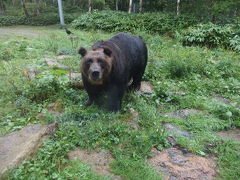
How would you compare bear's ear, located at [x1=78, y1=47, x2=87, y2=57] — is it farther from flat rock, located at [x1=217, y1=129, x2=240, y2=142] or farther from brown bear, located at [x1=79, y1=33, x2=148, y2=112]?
flat rock, located at [x1=217, y1=129, x2=240, y2=142]

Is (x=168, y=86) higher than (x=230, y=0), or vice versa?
(x=230, y=0)

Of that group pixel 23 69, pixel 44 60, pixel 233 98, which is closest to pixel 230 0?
pixel 233 98

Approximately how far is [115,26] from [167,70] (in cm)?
876

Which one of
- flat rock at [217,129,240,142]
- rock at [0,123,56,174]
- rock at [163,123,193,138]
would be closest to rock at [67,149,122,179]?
rock at [0,123,56,174]

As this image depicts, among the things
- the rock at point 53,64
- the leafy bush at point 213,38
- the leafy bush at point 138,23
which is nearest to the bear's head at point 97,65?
the rock at point 53,64

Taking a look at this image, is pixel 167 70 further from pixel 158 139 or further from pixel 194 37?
pixel 194 37

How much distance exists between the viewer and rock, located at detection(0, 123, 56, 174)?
8.77 ft

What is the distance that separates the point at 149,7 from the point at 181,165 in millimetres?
21918

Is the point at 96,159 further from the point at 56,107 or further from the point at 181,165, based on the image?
the point at 56,107

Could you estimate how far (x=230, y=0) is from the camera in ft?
38.7

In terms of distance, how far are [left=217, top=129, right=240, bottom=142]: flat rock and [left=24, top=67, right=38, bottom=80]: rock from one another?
4017 millimetres

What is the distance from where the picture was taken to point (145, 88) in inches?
218

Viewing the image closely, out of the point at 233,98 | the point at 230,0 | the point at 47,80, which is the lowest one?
the point at 233,98

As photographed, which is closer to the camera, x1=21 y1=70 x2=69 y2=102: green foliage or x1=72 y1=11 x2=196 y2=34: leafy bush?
x1=21 y1=70 x2=69 y2=102: green foliage
